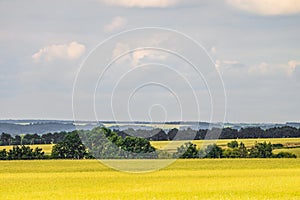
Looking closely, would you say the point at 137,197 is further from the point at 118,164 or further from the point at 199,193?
the point at 118,164

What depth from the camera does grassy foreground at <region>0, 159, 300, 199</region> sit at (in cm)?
4344

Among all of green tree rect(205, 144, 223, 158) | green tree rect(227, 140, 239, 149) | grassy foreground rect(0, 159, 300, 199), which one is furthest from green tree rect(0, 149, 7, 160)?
green tree rect(227, 140, 239, 149)

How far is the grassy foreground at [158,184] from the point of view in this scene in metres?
43.4

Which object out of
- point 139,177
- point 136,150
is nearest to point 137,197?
point 139,177

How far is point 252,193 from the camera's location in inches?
1772

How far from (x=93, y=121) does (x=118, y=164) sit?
919 inches

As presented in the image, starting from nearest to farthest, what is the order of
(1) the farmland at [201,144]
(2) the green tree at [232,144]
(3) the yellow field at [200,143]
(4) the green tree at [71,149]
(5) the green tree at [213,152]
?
1. (3) the yellow field at [200,143]
2. (1) the farmland at [201,144]
3. (5) the green tree at [213,152]
4. (4) the green tree at [71,149]
5. (2) the green tree at [232,144]

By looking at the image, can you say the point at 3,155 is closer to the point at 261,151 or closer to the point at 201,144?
the point at 201,144

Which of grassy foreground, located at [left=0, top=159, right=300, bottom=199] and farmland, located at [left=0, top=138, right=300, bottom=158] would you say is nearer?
grassy foreground, located at [left=0, top=159, right=300, bottom=199]

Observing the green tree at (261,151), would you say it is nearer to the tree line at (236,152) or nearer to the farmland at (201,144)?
the tree line at (236,152)

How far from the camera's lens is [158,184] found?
5269 centimetres

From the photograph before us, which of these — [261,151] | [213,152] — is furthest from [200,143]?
[261,151]

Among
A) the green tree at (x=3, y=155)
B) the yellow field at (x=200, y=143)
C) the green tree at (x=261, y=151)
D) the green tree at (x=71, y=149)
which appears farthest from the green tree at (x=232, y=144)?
the green tree at (x=3, y=155)

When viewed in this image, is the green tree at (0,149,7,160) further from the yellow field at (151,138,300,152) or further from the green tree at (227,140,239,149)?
the green tree at (227,140,239,149)
